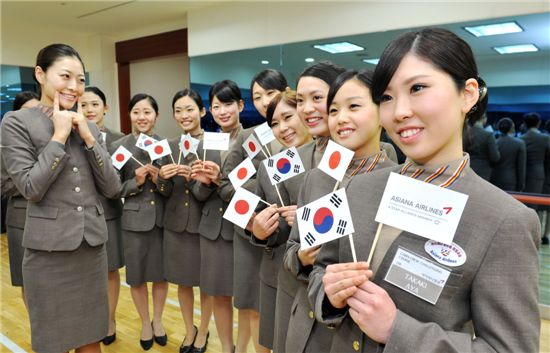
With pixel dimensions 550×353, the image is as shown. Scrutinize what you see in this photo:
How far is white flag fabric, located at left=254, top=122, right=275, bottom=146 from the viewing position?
1.92 m

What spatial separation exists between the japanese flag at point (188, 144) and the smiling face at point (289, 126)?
2.76 ft

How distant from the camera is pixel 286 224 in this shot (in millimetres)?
1606

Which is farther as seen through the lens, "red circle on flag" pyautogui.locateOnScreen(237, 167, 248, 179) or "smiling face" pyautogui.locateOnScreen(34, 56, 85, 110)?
"red circle on flag" pyautogui.locateOnScreen(237, 167, 248, 179)

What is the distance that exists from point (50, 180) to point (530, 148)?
380 centimetres

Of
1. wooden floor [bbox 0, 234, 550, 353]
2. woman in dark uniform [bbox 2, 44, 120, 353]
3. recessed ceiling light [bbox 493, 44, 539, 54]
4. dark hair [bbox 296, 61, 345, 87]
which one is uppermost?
recessed ceiling light [bbox 493, 44, 539, 54]

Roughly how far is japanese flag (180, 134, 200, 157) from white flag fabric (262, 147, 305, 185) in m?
1.00

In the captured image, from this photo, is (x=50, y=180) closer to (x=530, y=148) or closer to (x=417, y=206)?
(x=417, y=206)

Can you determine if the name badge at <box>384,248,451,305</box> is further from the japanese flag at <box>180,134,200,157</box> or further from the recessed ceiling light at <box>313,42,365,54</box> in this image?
the recessed ceiling light at <box>313,42,365,54</box>

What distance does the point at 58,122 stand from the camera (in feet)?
5.62

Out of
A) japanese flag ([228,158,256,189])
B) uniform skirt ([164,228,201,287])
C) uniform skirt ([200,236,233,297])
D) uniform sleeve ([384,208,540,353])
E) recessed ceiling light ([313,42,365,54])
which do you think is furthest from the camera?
recessed ceiling light ([313,42,365,54])

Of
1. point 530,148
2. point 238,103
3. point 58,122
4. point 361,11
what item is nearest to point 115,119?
point 361,11

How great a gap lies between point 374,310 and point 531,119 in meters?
3.49

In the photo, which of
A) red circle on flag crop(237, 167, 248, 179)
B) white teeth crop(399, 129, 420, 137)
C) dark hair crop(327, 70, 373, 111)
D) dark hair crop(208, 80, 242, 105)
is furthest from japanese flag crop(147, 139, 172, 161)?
white teeth crop(399, 129, 420, 137)

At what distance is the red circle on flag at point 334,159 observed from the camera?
3.68 ft
